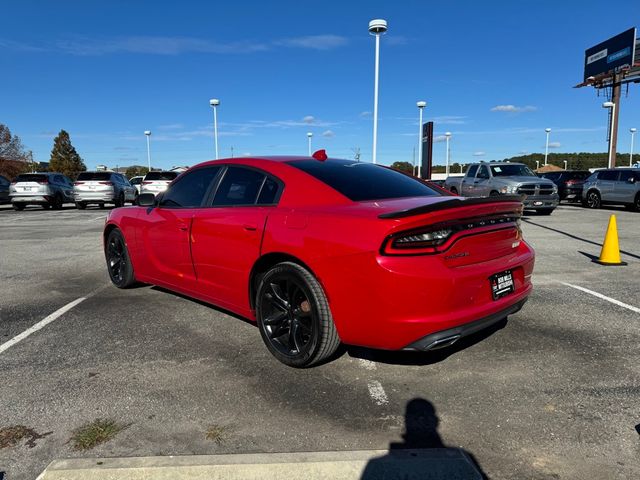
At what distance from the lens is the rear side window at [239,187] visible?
157 inches

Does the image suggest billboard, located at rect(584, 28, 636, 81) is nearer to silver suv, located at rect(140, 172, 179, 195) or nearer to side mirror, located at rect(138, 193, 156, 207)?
silver suv, located at rect(140, 172, 179, 195)

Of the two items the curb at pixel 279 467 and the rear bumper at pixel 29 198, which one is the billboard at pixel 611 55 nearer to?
the rear bumper at pixel 29 198

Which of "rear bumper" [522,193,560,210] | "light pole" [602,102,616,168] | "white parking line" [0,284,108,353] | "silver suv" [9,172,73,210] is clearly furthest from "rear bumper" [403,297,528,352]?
"light pole" [602,102,616,168]

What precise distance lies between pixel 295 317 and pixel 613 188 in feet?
65.2

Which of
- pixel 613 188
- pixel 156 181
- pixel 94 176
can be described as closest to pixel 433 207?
pixel 613 188

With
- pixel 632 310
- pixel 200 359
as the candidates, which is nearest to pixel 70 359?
pixel 200 359

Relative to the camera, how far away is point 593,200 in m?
20.4

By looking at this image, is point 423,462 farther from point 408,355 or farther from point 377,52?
point 377,52

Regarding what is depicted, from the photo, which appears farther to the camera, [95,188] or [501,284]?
[95,188]

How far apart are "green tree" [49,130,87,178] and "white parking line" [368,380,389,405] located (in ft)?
253

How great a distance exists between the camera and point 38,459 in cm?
245

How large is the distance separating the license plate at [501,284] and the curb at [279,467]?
1.22 metres

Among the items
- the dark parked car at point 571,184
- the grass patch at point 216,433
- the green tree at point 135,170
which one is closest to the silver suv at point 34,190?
the grass patch at point 216,433

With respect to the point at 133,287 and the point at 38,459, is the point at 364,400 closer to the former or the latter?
the point at 38,459
